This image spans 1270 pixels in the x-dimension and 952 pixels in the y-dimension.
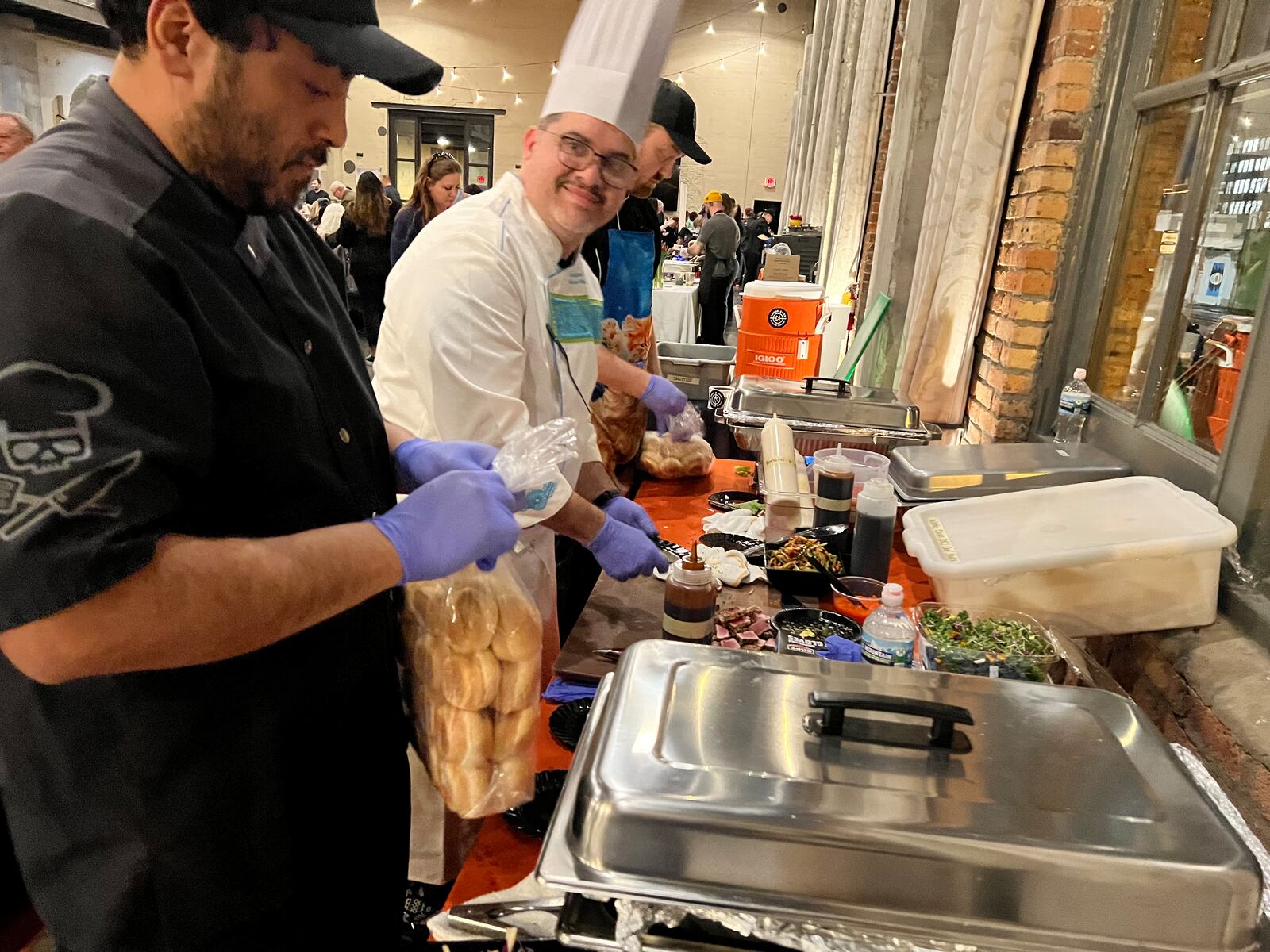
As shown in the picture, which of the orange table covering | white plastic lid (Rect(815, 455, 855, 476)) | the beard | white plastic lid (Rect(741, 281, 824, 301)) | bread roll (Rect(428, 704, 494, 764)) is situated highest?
the beard

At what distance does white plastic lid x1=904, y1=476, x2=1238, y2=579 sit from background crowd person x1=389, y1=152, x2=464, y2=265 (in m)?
4.91

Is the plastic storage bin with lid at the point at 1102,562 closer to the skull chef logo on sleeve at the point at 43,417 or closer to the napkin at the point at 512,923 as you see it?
the napkin at the point at 512,923

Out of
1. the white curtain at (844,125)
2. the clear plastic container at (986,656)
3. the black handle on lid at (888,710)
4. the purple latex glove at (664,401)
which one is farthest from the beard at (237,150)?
the white curtain at (844,125)

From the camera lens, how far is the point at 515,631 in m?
1.15

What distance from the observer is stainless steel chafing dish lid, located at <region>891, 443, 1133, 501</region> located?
185cm

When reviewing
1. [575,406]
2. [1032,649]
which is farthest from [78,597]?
[575,406]

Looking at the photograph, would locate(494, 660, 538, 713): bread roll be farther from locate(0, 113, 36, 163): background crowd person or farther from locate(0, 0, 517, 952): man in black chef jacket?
locate(0, 113, 36, 163): background crowd person

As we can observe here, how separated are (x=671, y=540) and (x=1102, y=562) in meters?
1.01

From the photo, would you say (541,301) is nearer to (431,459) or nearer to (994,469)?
(431,459)

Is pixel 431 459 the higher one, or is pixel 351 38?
pixel 351 38

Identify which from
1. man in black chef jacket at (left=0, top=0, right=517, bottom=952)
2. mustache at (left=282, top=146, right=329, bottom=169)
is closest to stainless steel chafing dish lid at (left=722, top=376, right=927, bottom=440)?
man in black chef jacket at (left=0, top=0, right=517, bottom=952)

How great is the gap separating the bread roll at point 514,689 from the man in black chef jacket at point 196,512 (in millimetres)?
161

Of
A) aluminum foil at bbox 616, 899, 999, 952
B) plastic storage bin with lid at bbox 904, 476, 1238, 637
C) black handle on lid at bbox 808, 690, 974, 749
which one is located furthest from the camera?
plastic storage bin with lid at bbox 904, 476, 1238, 637

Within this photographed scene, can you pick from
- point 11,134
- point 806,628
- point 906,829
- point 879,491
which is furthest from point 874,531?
point 11,134
